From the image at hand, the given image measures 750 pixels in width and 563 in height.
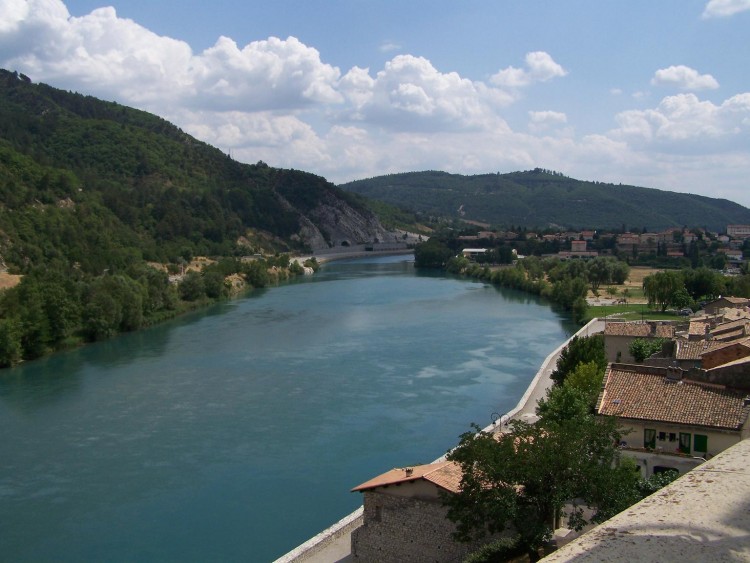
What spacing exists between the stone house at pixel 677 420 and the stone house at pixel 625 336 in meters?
7.70

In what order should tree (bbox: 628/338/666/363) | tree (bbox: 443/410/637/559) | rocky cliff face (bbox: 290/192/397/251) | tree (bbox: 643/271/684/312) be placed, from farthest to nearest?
rocky cliff face (bbox: 290/192/397/251)
tree (bbox: 643/271/684/312)
tree (bbox: 628/338/666/363)
tree (bbox: 443/410/637/559)

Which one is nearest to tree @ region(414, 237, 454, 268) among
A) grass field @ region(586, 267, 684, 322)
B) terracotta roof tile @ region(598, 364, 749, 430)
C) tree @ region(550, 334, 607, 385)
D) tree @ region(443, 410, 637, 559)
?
grass field @ region(586, 267, 684, 322)

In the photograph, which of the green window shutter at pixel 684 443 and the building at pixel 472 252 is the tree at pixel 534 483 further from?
the building at pixel 472 252

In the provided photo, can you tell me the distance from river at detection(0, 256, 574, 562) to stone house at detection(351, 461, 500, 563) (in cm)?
223

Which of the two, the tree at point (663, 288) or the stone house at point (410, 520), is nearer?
the stone house at point (410, 520)

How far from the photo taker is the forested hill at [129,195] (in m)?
35.4

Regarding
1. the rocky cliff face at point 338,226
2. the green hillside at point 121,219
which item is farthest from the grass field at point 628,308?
the rocky cliff face at point 338,226

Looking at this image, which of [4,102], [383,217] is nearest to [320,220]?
[383,217]

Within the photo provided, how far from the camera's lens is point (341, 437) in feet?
46.1

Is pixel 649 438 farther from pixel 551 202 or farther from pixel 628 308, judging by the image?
pixel 551 202

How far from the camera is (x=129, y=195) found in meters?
56.4

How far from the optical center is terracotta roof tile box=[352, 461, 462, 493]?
748 centimetres

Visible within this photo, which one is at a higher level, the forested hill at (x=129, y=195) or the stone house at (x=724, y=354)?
the forested hill at (x=129, y=195)

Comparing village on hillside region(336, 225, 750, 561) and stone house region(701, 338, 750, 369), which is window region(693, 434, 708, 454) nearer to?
village on hillside region(336, 225, 750, 561)
